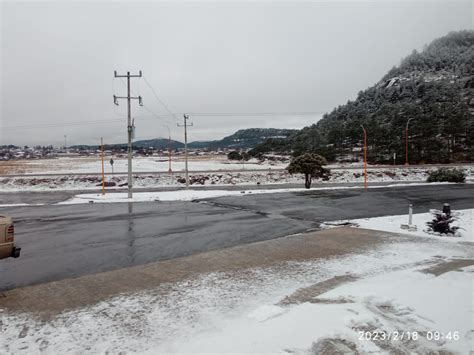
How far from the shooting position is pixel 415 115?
70.6m

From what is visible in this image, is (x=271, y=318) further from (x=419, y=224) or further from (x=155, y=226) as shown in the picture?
(x=419, y=224)

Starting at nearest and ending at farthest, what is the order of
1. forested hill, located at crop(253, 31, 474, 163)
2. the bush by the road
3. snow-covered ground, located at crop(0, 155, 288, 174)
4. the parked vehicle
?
the parked vehicle → the bush by the road → snow-covered ground, located at crop(0, 155, 288, 174) → forested hill, located at crop(253, 31, 474, 163)

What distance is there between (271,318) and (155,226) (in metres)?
8.94

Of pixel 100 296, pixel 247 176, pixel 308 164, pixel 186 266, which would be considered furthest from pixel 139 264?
pixel 247 176

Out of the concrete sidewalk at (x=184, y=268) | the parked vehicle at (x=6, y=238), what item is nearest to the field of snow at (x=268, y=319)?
the concrete sidewalk at (x=184, y=268)

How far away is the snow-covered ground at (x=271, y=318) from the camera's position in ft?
14.1

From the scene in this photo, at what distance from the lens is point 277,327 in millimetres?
4688

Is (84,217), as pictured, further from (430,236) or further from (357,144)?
(357,144)

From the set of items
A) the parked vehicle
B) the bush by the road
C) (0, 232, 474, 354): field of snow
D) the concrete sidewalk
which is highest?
the parked vehicle

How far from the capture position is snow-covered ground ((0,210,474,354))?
14.1 ft

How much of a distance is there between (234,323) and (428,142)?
198 feet

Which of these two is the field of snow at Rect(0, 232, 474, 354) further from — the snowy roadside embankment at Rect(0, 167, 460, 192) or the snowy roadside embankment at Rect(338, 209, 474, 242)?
the snowy roadside embankment at Rect(0, 167, 460, 192)

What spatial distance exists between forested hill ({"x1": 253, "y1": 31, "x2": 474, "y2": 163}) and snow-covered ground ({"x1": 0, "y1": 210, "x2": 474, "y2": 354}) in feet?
184

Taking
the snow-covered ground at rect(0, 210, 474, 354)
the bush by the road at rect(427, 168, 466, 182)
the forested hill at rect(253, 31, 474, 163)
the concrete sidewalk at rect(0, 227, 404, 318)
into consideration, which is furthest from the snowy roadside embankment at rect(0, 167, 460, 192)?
the snow-covered ground at rect(0, 210, 474, 354)
